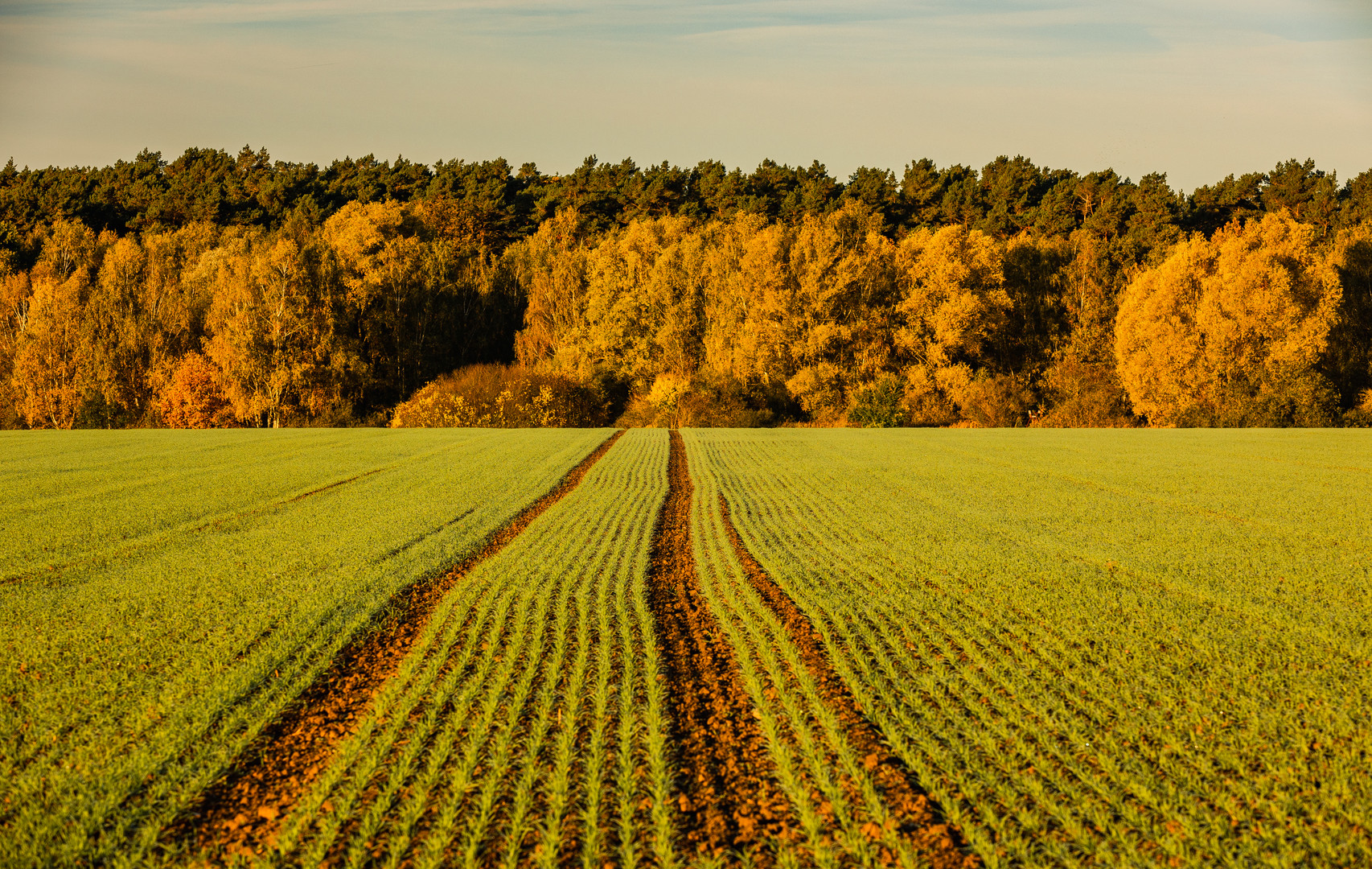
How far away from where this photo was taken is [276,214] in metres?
86.3

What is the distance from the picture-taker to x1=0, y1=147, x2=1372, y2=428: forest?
165 ft

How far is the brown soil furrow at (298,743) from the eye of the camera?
205 inches

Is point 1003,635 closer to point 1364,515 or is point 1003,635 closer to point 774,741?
point 774,741

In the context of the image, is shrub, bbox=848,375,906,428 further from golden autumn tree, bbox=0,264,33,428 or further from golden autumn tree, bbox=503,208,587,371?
golden autumn tree, bbox=0,264,33,428

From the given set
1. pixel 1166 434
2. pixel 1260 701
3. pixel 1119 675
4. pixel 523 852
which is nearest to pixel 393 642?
pixel 523 852

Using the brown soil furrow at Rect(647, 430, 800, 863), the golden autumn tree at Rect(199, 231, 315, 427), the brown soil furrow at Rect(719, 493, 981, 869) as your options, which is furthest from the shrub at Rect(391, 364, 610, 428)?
the brown soil furrow at Rect(719, 493, 981, 869)

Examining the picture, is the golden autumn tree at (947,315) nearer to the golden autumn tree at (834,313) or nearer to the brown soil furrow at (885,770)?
the golden autumn tree at (834,313)

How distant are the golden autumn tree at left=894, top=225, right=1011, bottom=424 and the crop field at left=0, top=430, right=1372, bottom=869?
39.0m

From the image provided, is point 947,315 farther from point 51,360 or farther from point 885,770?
point 51,360

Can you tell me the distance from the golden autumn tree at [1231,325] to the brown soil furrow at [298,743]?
49.9 metres

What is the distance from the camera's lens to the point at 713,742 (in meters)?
6.29

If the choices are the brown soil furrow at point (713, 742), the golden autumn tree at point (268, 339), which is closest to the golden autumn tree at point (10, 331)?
the golden autumn tree at point (268, 339)

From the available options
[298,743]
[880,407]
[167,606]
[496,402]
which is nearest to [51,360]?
[496,402]

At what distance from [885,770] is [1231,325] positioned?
5327 centimetres
